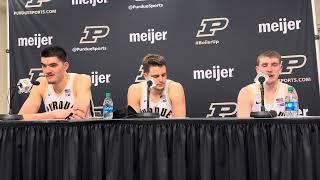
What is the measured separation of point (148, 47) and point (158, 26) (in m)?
0.25

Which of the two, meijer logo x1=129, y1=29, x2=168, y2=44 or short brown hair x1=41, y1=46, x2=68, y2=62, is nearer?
short brown hair x1=41, y1=46, x2=68, y2=62

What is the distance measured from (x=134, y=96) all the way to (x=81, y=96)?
1.85 ft

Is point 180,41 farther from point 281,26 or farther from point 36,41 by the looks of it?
point 36,41

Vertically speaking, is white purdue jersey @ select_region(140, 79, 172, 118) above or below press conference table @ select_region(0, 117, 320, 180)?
above

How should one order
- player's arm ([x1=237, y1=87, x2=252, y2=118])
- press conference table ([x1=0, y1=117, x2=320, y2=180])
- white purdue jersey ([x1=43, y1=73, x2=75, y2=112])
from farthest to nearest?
1. white purdue jersey ([x1=43, y1=73, x2=75, y2=112])
2. player's arm ([x1=237, y1=87, x2=252, y2=118])
3. press conference table ([x1=0, y1=117, x2=320, y2=180])

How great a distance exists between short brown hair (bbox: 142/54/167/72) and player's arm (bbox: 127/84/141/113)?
8.7 inches

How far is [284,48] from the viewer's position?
390 centimetres

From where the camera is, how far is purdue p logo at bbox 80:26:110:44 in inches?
167

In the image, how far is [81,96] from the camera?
3.63 metres

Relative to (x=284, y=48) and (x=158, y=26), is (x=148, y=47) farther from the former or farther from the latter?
(x=284, y=48)

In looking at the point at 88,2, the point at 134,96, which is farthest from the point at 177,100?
the point at 88,2

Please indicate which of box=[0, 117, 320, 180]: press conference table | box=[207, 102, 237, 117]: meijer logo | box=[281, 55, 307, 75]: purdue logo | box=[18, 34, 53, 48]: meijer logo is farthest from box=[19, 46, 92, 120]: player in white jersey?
box=[281, 55, 307, 75]: purdue logo

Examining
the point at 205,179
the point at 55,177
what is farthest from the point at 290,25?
the point at 55,177

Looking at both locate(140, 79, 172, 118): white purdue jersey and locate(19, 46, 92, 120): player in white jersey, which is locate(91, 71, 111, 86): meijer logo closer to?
locate(19, 46, 92, 120): player in white jersey
